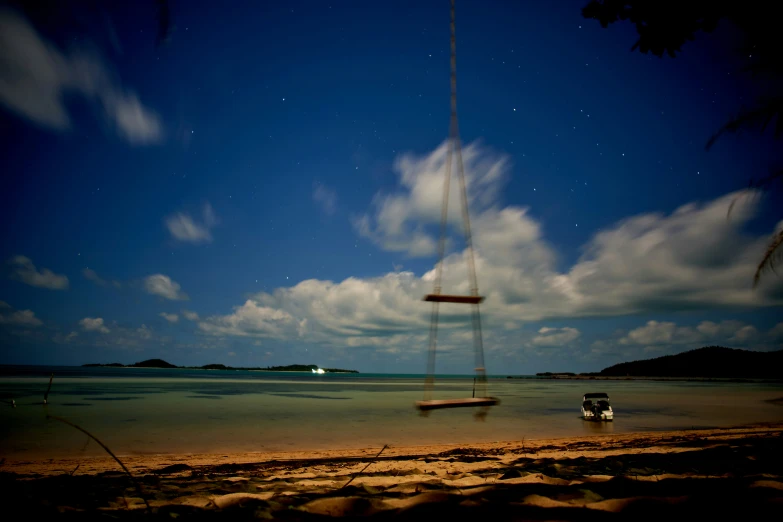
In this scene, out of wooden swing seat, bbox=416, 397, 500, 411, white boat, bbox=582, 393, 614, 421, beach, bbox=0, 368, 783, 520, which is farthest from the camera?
white boat, bbox=582, 393, 614, 421

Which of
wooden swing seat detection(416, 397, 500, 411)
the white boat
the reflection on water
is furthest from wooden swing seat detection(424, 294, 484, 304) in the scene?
the white boat

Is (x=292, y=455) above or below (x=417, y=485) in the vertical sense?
below

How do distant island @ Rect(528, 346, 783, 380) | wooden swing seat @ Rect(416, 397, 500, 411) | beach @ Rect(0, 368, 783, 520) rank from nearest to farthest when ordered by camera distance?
beach @ Rect(0, 368, 783, 520) < wooden swing seat @ Rect(416, 397, 500, 411) < distant island @ Rect(528, 346, 783, 380)

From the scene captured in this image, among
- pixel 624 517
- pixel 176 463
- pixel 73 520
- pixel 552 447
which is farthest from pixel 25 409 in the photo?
pixel 624 517

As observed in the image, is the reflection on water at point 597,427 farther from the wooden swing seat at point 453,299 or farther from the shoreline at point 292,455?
the wooden swing seat at point 453,299

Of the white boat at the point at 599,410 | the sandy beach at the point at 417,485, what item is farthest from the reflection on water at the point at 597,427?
the sandy beach at the point at 417,485

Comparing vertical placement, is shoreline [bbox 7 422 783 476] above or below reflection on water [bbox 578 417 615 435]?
above

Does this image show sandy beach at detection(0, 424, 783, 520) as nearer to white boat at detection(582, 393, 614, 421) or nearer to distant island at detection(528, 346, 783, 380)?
white boat at detection(582, 393, 614, 421)

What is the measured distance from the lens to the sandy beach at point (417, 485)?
3.72 m

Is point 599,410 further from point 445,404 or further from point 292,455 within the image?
point 445,404

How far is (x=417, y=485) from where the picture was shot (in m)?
5.52

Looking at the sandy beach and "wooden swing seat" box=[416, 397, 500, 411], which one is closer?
the sandy beach

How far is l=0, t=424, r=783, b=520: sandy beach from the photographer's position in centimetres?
372

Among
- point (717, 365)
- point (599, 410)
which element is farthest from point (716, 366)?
point (599, 410)
